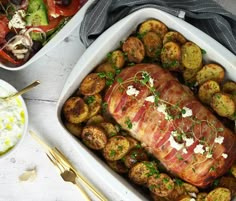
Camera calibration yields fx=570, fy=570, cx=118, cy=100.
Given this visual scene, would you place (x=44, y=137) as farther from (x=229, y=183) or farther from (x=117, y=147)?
(x=229, y=183)

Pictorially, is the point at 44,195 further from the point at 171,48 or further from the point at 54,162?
the point at 171,48

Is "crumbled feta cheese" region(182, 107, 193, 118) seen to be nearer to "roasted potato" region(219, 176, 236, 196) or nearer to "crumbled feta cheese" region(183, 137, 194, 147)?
"crumbled feta cheese" region(183, 137, 194, 147)

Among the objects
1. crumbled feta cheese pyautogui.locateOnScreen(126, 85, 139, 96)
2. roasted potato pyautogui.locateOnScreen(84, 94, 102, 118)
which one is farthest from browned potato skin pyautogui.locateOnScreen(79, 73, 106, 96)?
crumbled feta cheese pyautogui.locateOnScreen(126, 85, 139, 96)

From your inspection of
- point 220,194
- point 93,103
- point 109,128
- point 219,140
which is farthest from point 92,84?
point 220,194

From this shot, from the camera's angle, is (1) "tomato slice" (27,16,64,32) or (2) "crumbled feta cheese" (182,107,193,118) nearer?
(2) "crumbled feta cheese" (182,107,193,118)

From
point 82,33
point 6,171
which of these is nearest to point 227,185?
point 82,33
